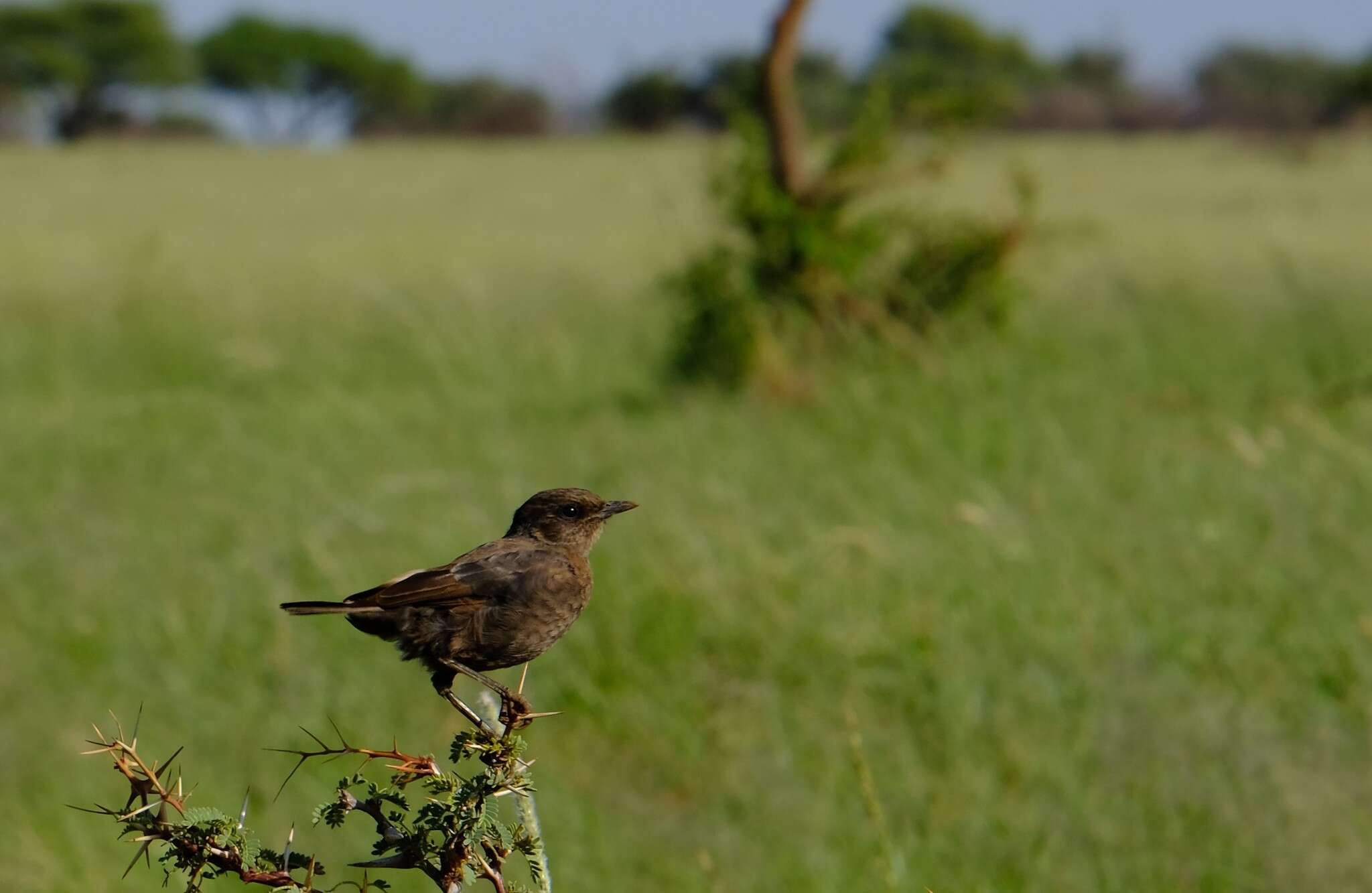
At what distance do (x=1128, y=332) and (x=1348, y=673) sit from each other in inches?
245

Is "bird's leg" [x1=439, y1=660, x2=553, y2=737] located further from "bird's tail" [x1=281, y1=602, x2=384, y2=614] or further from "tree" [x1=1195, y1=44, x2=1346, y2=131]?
"tree" [x1=1195, y1=44, x2=1346, y2=131]

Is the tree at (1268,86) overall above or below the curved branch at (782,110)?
below

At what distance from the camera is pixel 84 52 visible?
237 feet

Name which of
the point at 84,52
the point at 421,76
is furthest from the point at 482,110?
the point at 84,52

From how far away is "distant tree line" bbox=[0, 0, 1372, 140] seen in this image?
62.6 metres

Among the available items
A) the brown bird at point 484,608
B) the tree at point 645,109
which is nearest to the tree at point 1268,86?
the tree at point 645,109

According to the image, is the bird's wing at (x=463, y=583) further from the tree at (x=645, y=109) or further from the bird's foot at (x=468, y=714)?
the tree at (x=645, y=109)

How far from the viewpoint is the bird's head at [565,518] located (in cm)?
154

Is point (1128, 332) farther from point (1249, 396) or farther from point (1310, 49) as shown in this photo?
point (1310, 49)

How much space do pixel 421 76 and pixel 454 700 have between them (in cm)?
8330

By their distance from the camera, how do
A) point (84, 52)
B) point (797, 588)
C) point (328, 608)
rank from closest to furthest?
point (328, 608) → point (797, 588) → point (84, 52)

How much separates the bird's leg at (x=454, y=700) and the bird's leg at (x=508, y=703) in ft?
0.06

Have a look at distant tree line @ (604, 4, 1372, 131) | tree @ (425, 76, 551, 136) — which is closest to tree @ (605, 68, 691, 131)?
distant tree line @ (604, 4, 1372, 131)

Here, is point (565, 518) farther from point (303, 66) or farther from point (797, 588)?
point (303, 66)
